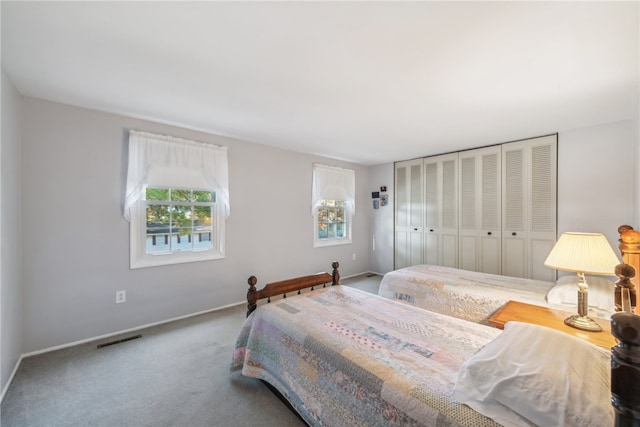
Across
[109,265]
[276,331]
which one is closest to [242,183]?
[109,265]

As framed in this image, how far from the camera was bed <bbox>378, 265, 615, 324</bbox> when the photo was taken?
2189mm

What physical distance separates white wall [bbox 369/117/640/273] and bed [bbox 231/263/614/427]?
2.59 m

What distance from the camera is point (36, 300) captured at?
241cm

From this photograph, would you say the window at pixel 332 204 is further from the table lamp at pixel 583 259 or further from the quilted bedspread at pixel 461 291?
the table lamp at pixel 583 259

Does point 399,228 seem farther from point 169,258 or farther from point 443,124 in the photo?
point 169,258

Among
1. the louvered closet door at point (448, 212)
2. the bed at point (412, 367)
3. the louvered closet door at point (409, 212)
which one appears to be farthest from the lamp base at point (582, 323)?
the louvered closet door at point (409, 212)

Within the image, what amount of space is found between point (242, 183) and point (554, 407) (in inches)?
141

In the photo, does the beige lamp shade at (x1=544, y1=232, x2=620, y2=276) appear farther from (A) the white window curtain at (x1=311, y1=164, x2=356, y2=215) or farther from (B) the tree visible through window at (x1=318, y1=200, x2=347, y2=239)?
(B) the tree visible through window at (x1=318, y1=200, x2=347, y2=239)

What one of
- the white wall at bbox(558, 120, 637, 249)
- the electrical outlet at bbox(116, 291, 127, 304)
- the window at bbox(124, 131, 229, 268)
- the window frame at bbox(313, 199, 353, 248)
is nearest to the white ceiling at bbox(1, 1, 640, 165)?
the white wall at bbox(558, 120, 637, 249)

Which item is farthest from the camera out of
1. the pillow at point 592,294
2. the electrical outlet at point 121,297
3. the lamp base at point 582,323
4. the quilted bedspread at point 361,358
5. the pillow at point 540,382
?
the electrical outlet at point 121,297

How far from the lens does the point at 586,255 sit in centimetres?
161

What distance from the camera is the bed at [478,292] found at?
86.2 inches

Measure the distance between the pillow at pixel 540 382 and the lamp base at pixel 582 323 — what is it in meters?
0.73

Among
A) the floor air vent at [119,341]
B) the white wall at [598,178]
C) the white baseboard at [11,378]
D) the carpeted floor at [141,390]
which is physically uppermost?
the white wall at [598,178]
